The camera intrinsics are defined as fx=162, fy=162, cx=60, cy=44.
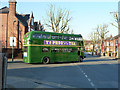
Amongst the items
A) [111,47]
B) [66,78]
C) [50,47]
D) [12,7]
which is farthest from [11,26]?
[111,47]

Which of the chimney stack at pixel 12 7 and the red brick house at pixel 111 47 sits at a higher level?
the chimney stack at pixel 12 7

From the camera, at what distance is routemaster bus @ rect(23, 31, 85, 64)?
1942 centimetres

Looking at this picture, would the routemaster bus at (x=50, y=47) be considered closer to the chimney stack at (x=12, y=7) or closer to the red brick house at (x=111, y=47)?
the chimney stack at (x=12, y=7)

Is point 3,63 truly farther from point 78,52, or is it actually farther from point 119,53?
point 119,53

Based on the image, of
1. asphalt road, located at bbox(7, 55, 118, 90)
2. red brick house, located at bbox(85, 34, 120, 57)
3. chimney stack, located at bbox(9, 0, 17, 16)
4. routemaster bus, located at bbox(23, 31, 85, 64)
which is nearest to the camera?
asphalt road, located at bbox(7, 55, 118, 90)

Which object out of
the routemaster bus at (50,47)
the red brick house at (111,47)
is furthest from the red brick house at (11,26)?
the red brick house at (111,47)

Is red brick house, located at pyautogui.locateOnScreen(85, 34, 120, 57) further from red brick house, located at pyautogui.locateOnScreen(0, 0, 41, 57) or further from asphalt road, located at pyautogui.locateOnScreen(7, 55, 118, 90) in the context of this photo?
asphalt road, located at pyautogui.locateOnScreen(7, 55, 118, 90)

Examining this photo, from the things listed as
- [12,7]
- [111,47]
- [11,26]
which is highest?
[12,7]

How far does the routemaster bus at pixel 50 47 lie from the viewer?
1942cm

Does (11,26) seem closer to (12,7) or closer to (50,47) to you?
(12,7)

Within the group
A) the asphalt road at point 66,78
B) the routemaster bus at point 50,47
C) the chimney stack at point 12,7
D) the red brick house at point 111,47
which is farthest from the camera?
the red brick house at point 111,47

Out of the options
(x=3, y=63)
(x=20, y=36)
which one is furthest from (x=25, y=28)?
(x=3, y=63)

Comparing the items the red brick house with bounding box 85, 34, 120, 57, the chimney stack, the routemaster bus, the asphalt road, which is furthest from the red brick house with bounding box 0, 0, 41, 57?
the red brick house with bounding box 85, 34, 120, 57

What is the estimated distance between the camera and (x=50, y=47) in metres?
20.8
